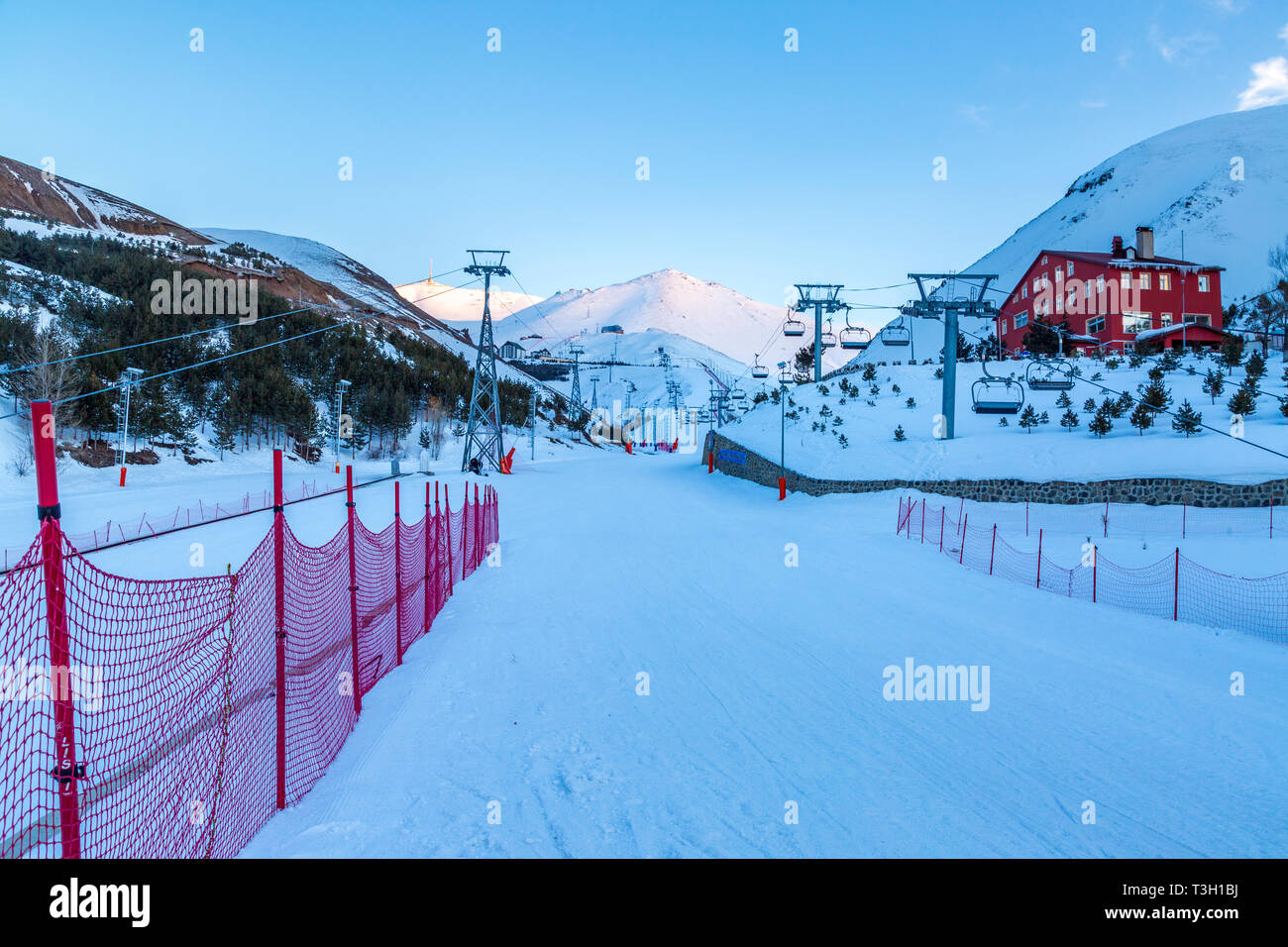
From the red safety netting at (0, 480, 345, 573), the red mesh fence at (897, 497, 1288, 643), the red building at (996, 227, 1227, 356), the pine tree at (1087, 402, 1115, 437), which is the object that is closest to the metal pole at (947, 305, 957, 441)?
the pine tree at (1087, 402, 1115, 437)

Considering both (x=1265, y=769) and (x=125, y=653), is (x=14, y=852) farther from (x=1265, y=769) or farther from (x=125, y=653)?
(x=1265, y=769)

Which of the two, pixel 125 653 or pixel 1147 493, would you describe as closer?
pixel 125 653

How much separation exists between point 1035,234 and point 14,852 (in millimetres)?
112020

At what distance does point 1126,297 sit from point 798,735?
5080 cm

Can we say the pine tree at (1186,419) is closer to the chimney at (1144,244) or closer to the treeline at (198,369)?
the chimney at (1144,244)

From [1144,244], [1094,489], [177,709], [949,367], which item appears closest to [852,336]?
[949,367]

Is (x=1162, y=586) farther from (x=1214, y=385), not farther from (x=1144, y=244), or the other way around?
(x=1144, y=244)

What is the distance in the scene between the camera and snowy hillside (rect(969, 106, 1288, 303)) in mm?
68625

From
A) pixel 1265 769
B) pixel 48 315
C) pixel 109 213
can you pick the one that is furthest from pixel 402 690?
pixel 109 213

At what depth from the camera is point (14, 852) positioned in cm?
471

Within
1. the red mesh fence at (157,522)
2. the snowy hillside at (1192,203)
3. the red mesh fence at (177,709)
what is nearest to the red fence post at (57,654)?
the red mesh fence at (177,709)

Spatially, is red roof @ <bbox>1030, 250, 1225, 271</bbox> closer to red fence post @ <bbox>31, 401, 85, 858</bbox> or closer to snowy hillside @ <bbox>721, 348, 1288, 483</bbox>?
snowy hillside @ <bbox>721, 348, 1288, 483</bbox>
